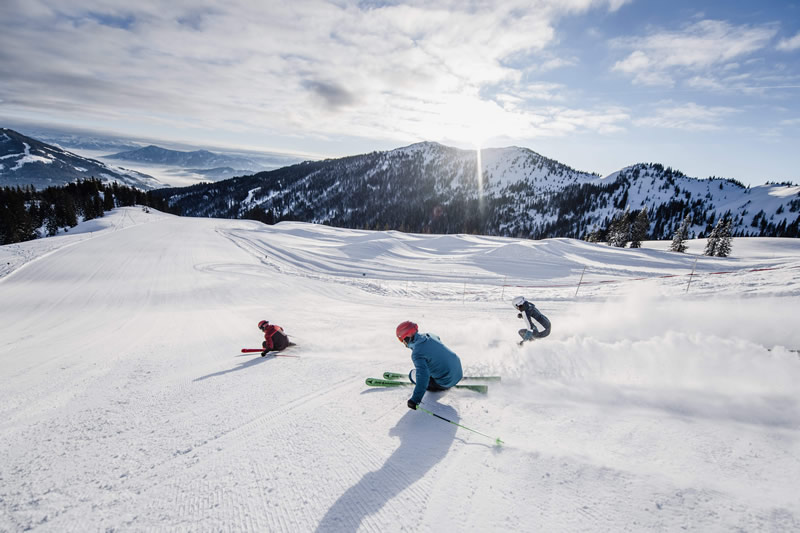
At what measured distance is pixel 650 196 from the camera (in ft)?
630

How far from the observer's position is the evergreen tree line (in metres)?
57.3

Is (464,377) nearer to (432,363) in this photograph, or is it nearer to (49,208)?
(432,363)

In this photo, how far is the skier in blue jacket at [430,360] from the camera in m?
4.84

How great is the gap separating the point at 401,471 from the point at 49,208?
103813mm

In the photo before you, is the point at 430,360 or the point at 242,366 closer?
the point at 430,360

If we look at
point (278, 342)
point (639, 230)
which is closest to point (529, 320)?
point (278, 342)

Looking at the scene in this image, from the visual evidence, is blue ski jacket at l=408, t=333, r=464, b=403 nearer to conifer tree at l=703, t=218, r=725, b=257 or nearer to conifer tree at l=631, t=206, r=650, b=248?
conifer tree at l=631, t=206, r=650, b=248

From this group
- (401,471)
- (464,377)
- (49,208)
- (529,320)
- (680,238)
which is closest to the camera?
→ (401,471)

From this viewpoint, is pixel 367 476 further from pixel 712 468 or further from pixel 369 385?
pixel 712 468

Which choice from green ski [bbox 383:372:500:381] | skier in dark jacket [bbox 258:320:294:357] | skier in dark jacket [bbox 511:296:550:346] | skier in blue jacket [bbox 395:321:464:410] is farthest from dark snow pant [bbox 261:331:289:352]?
skier in dark jacket [bbox 511:296:550:346]

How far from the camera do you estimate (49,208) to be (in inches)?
2771

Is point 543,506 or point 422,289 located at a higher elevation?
point 543,506

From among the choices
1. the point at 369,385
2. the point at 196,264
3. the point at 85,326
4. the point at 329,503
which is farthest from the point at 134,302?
the point at 329,503

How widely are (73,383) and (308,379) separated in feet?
16.2
